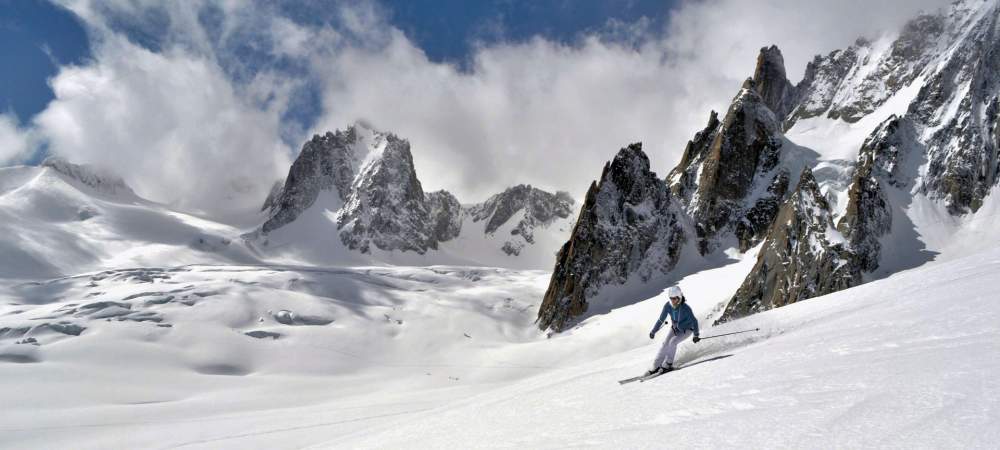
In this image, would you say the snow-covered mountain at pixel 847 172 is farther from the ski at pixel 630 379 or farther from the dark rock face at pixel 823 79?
the ski at pixel 630 379

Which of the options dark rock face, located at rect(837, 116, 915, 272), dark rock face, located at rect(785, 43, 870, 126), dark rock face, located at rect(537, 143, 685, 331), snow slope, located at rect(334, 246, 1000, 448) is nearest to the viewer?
Result: snow slope, located at rect(334, 246, 1000, 448)

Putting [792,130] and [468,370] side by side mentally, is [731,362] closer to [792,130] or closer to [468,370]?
[468,370]

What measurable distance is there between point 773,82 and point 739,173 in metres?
46.1

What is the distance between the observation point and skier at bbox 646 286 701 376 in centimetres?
1355

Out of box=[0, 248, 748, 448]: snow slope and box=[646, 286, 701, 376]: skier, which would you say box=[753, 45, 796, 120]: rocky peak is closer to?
box=[0, 248, 748, 448]: snow slope

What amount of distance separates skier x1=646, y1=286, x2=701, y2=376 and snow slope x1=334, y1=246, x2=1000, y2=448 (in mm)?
863

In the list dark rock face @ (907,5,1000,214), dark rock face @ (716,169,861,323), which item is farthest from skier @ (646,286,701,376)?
dark rock face @ (907,5,1000,214)

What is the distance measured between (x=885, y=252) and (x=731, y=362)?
67.3m

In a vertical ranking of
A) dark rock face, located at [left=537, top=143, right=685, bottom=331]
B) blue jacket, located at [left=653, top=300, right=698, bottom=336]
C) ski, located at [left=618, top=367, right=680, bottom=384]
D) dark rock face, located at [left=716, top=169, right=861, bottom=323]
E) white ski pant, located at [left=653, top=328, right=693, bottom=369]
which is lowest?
ski, located at [left=618, top=367, right=680, bottom=384]

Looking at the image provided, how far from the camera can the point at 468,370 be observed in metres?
65.4

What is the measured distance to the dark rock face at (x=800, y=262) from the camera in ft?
185

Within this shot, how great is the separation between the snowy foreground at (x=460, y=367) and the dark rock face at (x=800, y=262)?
7.47 m

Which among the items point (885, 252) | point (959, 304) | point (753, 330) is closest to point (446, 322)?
point (885, 252)

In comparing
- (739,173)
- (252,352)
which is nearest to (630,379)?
(252,352)
